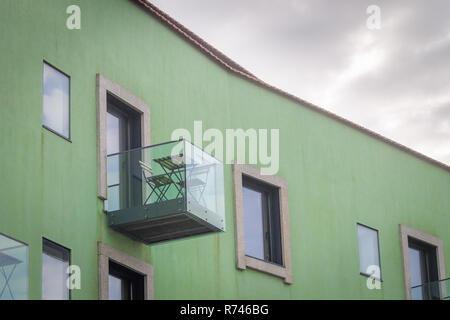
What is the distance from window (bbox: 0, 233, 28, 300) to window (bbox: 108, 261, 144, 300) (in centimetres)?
362

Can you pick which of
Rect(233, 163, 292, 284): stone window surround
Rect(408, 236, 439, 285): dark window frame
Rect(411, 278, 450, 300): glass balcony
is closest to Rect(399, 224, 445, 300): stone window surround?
Rect(408, 236, 439, 285): dark window frame

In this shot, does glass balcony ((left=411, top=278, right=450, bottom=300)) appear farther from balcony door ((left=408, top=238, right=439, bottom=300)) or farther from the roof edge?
the roof edge

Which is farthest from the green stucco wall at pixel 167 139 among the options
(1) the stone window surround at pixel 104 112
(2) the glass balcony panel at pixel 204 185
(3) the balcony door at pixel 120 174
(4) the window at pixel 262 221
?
(2) the glass balcony panel at pixel 204 185

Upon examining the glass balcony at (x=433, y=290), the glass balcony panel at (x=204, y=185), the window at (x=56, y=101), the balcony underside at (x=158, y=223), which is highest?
the window at (x=56, y=101)

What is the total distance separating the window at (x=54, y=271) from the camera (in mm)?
22109

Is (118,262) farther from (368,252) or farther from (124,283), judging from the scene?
(368,252)

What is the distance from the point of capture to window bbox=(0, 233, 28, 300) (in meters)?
20.4

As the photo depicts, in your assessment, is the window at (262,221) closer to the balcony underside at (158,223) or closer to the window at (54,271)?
the balcony underside at (158,223)

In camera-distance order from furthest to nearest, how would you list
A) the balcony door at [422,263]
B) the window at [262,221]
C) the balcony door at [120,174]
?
the balcony door at [422,263] < the window at [262,221] < the balcony door at [120,174]

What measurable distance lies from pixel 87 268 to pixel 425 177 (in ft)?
50.6

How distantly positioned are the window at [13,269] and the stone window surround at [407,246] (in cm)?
1486

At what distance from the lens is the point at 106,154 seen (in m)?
24.9
